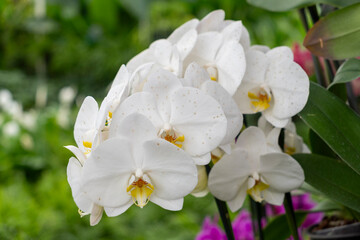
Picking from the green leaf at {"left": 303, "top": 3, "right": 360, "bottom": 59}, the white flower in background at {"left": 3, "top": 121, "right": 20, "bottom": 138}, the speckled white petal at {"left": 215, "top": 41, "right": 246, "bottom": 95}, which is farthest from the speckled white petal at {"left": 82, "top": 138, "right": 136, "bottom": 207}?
the white flower in background at {"left": 3, "top": 121, "right": 20, "bottom": 138}

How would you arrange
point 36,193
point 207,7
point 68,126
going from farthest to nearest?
point 207,7
point 68,126
point 36,193

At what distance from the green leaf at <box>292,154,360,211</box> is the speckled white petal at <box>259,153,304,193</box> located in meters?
0.04

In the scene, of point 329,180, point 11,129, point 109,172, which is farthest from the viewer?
point 11,129

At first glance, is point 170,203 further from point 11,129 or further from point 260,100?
point 11,129

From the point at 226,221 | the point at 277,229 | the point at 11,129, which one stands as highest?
the point at 226,221

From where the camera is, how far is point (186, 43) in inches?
14.4

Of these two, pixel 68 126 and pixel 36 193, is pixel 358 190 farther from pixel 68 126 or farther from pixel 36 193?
pixel 68 126

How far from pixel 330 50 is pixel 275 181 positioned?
128 mm

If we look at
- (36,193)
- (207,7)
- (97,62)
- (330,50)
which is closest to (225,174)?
(330,50)

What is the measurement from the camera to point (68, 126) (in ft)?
7.43

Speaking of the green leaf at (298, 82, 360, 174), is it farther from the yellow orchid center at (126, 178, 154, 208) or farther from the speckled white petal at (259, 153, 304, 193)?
the yellow orchid center at (126, 178, 154, 208)

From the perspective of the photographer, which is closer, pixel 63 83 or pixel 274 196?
pixel 274 196

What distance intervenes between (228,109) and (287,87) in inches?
2.7

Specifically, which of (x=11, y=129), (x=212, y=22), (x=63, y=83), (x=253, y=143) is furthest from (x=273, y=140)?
(x=63, y=83)
